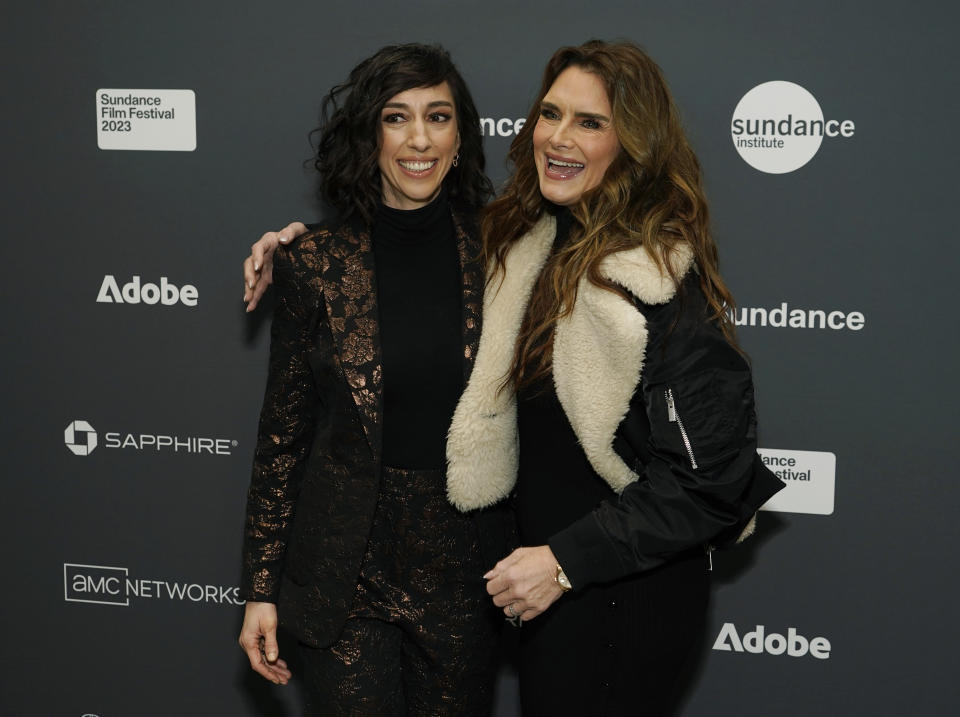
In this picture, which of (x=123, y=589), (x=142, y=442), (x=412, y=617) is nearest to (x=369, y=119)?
(x=412, y=617)

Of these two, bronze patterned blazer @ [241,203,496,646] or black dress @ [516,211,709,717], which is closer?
black dress @ [516,211,709,717]

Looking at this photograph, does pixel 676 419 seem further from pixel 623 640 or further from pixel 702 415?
pixel 623 640

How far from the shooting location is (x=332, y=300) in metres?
1.85

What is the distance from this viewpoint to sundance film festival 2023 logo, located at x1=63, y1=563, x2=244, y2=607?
2.72m

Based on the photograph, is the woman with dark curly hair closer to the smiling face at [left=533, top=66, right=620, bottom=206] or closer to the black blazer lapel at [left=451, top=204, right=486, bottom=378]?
the black blazer lapel at [left=451, top=204, right=486, bottom=378]

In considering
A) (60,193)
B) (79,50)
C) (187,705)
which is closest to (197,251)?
(60,193)

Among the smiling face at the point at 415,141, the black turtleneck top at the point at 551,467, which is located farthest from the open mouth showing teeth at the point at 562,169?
the smiling face at the point at 415,141

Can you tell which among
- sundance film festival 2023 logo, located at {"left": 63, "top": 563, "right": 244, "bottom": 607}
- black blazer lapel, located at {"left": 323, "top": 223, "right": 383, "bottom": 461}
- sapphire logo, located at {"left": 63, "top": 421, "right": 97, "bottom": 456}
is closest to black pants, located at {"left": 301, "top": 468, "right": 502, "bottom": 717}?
black blazer lapel, located at {"left": 323, "top": 223, "right": 383, "bottom": 461}

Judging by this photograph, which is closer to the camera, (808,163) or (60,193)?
(808,163)

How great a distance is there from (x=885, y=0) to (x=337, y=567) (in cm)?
171

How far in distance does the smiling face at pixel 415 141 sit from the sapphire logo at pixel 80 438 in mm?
1315

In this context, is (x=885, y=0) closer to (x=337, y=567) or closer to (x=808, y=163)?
(x=808, y=163)

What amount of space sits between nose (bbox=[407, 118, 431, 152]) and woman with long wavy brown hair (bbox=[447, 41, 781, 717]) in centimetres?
20

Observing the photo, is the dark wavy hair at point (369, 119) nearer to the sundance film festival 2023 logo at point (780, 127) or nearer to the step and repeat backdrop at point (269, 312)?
the step and repeat backdrop at point (269, 312)
